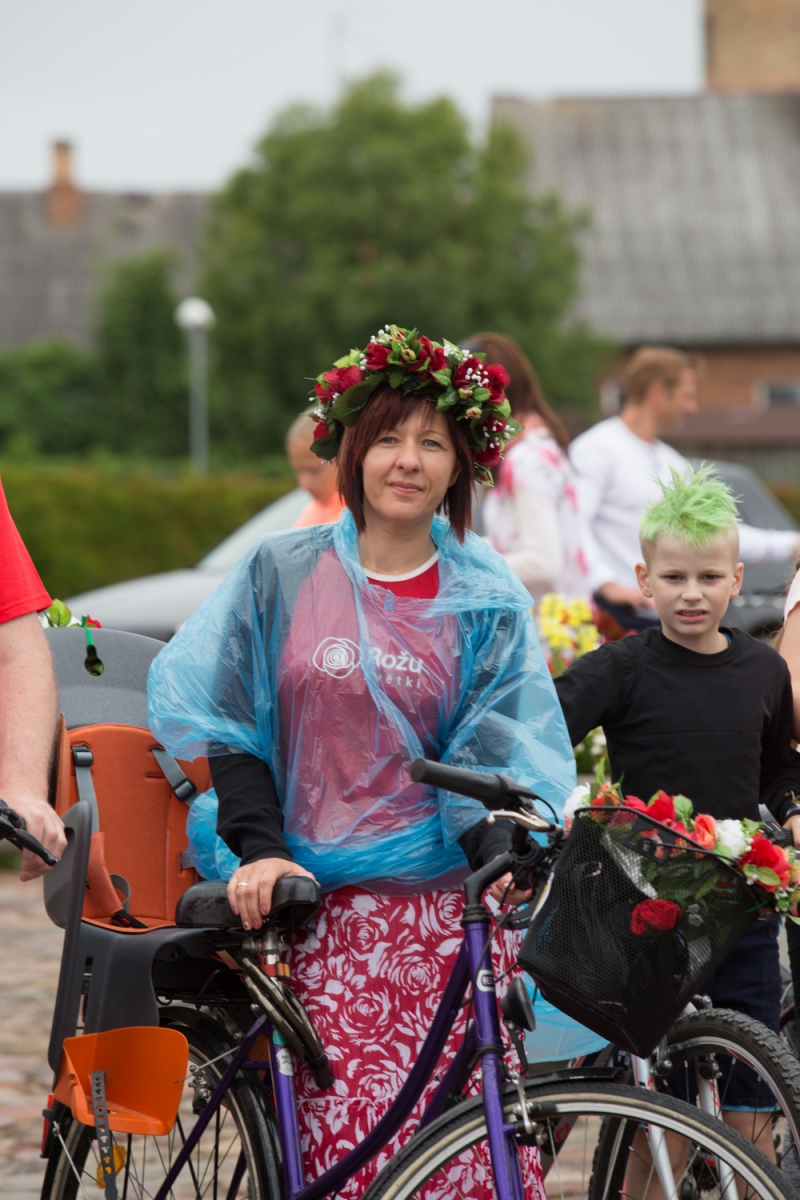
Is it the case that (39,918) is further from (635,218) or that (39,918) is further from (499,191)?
(635,218)

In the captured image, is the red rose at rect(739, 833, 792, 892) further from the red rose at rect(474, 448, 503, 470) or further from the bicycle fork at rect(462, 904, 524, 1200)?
the red rose at rect(474, 448, 503, 470)

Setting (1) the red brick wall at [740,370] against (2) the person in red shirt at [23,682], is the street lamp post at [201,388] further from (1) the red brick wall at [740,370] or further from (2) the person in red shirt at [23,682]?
(2) the person in red shirt at [23,682]

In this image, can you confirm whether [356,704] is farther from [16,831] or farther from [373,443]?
[16,831]

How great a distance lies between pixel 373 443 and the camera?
2771 mm

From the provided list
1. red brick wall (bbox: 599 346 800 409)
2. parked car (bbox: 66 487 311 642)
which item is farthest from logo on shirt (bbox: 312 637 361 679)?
red brick wall (bbox: 599 346 800 409)

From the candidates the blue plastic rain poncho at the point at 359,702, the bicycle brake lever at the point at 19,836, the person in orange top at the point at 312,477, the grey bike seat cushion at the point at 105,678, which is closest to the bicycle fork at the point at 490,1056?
the blue plastic rain poncho at the point at 359,702

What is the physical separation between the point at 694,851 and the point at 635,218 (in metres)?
41.6

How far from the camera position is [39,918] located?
277 inches

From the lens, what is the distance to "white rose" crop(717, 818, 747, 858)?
2.28m

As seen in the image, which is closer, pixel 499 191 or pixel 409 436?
pixel 409 436

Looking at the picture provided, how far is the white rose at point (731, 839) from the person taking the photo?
228 centimetres

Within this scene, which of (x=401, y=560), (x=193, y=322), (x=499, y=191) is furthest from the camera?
(x=499, y=191)

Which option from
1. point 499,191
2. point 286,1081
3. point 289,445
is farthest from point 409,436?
→ point 499,191

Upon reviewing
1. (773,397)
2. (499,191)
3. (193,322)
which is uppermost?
(499,191)
